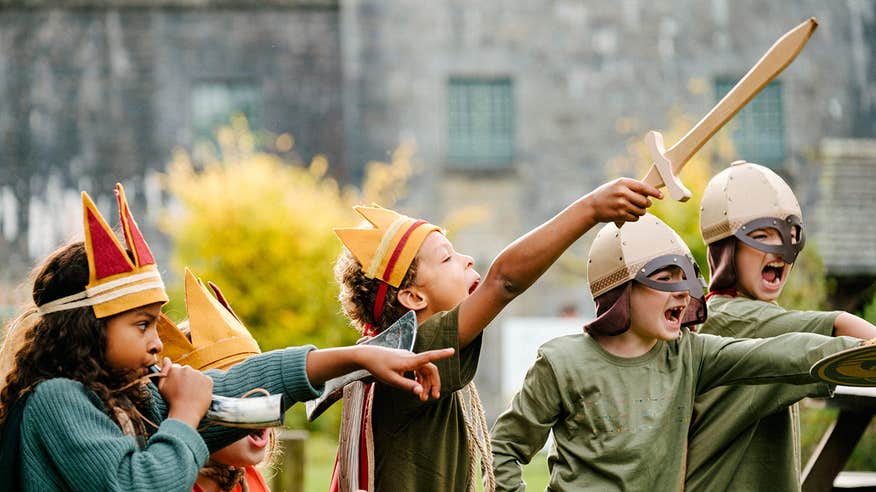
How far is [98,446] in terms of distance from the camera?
2721 mm

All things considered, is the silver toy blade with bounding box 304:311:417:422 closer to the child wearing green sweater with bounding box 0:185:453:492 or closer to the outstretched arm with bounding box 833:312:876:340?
the child wearing green sweater with bounding box 0:185:453:492

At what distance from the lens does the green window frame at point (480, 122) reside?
16531 mm

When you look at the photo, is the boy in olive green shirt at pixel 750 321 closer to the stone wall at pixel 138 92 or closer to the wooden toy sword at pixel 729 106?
the wooden toy sword at pixel 729 106

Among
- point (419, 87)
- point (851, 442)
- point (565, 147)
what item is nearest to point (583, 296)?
point (565, 147)

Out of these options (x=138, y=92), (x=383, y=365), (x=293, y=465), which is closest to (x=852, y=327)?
(x=383, y=365)

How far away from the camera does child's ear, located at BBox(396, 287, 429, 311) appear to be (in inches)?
146

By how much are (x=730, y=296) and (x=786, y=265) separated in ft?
0.68

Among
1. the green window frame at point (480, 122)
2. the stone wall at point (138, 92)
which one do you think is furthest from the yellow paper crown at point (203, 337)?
the stone wall at point (138, 92)

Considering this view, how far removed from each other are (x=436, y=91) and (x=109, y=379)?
1375cm

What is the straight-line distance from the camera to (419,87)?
16.5m

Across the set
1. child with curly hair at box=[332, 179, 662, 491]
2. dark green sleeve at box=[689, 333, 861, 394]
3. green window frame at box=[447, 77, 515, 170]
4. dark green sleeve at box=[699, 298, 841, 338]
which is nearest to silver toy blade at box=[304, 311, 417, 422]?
child with curly hair at box=[332, 179, 662, 491]

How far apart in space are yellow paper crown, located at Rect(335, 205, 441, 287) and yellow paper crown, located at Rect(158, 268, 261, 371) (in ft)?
1.34

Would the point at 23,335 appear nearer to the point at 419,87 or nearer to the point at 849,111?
the point at 419,87

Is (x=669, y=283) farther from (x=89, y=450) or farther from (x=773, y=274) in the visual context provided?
(x=89, y=450)
